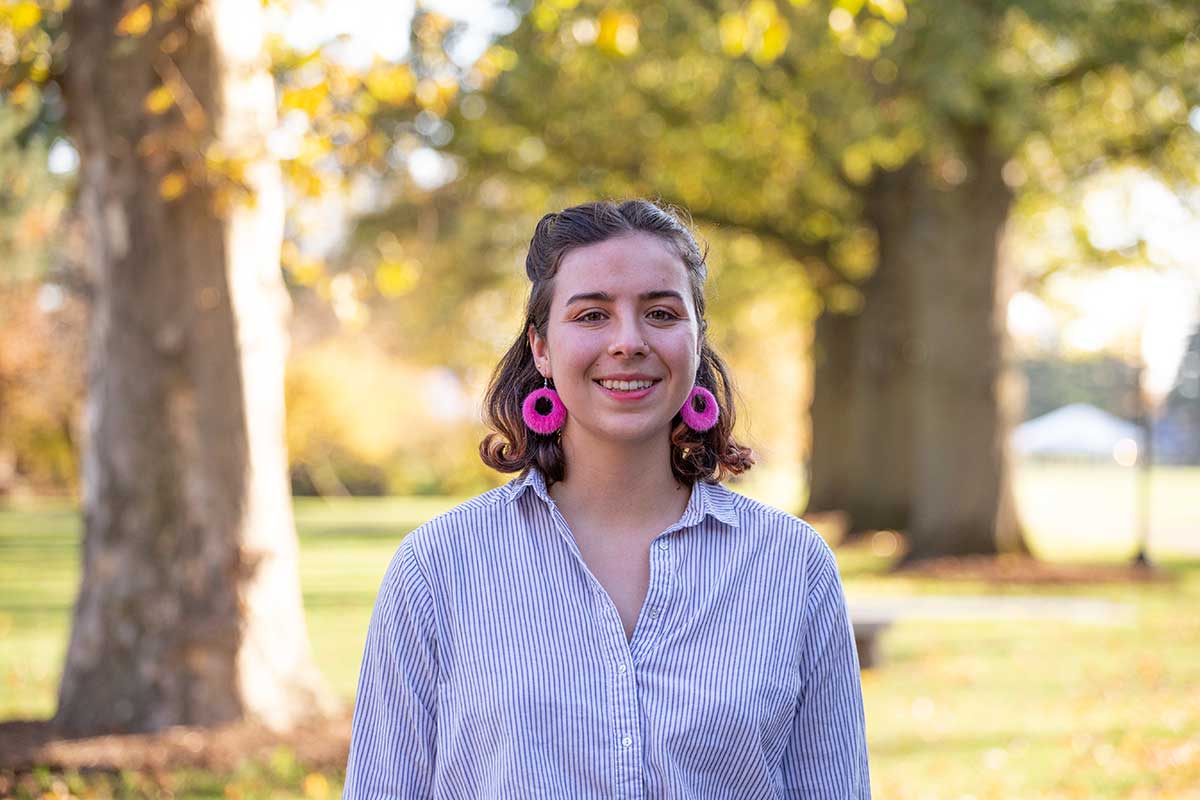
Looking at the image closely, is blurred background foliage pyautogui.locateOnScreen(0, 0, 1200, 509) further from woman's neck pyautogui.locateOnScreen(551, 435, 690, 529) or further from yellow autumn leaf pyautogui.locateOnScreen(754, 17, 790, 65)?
woman's neck pyautogui.locateOnScreen(551, 435, 690, 529)

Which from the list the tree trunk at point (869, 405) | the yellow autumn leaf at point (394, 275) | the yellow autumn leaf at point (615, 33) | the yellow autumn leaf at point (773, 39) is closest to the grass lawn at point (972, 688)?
the yellow autumn leaf at point (394, 275)

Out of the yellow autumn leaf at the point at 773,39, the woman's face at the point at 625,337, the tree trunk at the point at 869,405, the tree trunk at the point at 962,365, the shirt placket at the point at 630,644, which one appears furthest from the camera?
the tree trunk at the point at 869,405

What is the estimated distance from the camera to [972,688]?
10.4m

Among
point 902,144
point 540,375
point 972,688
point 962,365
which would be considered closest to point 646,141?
point 902,144

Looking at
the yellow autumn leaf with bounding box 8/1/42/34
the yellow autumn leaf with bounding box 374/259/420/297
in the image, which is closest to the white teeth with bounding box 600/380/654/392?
the yellow autumn leaf with bounding box 8/1/42/34

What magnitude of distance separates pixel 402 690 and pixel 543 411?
607 mm

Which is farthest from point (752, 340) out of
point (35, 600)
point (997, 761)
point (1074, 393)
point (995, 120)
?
point (1074, 393)

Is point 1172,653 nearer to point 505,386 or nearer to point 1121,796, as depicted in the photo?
point 1121,796

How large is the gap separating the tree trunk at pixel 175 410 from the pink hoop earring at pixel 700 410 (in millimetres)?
5046

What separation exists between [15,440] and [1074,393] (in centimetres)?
7862

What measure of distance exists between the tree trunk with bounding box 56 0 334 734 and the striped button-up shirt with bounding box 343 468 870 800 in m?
5.13

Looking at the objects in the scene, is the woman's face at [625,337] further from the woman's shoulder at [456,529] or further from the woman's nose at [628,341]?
the woman's shoulder at [456,529]

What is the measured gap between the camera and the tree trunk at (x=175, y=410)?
7.43 meters

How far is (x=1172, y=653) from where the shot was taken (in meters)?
12.1
